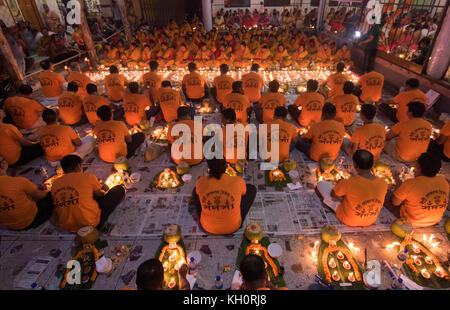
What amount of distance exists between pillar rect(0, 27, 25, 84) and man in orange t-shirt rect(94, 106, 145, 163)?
21.7ft

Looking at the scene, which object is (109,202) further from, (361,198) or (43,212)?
(361,198)

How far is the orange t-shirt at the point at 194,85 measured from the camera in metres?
7.38

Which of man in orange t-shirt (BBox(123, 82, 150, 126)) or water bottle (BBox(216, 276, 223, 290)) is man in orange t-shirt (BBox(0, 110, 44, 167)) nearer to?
man in orange t-shirt (BBox(123, 82, 150, 126))

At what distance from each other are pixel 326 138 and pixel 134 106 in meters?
4.49

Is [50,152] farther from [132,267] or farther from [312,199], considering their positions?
[312,199]

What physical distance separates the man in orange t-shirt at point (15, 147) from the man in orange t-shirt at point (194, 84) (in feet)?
13.6

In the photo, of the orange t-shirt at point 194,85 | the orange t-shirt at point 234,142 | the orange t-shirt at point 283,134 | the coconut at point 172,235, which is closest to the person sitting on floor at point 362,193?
the orange t-shirt at point 283,134

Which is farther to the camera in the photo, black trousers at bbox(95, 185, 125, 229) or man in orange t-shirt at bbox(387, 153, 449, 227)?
black trousers at bbox(95, 185, 125, 229)

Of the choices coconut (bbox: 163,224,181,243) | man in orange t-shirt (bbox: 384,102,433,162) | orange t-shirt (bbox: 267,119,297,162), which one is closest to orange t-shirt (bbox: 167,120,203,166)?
orange t-shirt (bbox: 267,119,297,162)

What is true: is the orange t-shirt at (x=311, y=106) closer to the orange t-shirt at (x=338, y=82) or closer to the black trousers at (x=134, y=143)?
the orange t-shirt at (x=338, y=82)

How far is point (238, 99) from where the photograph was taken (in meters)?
5.79

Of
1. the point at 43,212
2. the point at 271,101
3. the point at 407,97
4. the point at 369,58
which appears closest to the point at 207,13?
the point at 369,58

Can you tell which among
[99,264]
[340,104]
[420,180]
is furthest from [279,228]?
[340,104]

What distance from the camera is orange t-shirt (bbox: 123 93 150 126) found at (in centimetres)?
604
